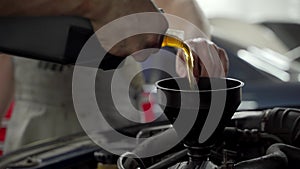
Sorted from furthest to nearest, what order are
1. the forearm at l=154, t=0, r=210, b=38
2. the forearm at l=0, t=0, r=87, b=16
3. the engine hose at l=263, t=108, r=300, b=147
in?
the forearm at l=154, t=0, r=210, b=38
the engine hose at l=263, t=108, r=300, b=147
the forearm at l=0, t=0, r=87, b=16

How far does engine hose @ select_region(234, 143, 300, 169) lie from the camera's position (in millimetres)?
772

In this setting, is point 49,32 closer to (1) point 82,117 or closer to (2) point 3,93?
(1) point 82,117

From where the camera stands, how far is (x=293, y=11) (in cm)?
433

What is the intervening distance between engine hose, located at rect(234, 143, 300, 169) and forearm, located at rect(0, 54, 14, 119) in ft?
4.11

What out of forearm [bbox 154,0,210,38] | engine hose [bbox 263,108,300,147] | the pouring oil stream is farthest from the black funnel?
forearm [bbox 154,0,210,38]

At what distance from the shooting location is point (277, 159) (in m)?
0.79

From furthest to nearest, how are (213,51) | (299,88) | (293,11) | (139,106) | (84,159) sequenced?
(293,11) < (139,106) < (299,88) < (84,159) < (213,51)

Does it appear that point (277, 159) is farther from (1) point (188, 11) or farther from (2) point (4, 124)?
(2) point (4, 124)

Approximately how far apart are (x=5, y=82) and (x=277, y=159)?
136 centimetres

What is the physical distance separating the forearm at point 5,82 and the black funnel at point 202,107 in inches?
47.5

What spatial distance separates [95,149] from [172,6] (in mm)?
544

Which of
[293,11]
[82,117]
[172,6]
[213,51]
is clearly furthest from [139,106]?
[293,11]

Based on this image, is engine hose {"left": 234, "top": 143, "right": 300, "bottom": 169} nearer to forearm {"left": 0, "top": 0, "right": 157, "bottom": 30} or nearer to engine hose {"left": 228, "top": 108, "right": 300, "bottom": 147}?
engine hose {"left": 228, "top": 108, "right": 300, "bottom": 147}

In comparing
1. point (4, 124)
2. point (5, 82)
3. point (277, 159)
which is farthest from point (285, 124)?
point (4, 124)
